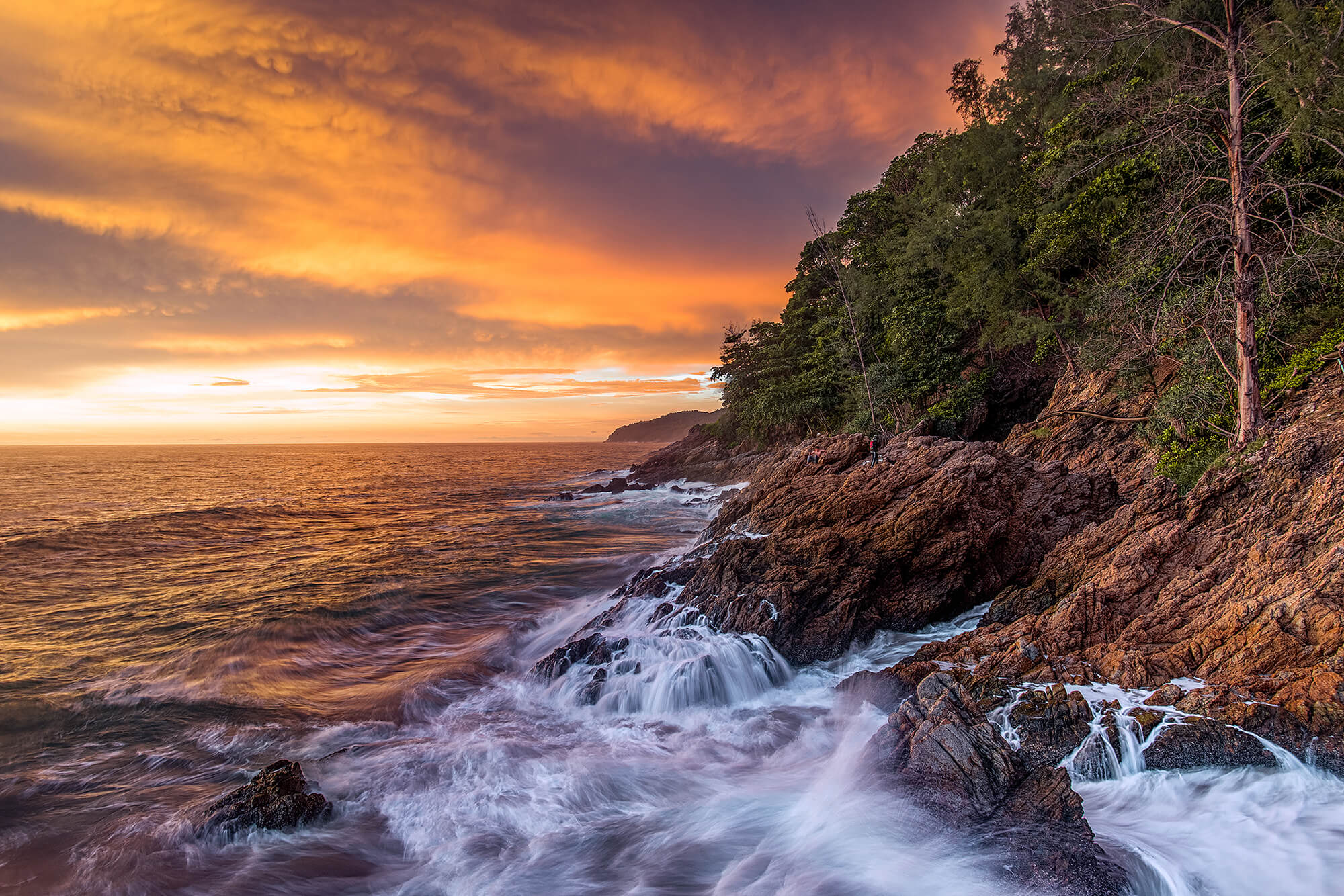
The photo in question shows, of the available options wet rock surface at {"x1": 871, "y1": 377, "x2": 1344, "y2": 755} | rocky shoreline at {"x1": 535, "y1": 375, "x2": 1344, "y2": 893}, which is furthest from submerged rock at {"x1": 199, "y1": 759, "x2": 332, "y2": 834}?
wet rock surface at {"x1": 871, "y1": 377, "x2": 1344, "y2": 755}

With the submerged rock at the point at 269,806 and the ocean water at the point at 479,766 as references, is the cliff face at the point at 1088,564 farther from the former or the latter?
the submerged rock at the point at 269,806

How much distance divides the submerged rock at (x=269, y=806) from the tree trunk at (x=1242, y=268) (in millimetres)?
15993

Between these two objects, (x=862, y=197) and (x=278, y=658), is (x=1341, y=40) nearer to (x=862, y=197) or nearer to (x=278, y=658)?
(x=278, y=658)

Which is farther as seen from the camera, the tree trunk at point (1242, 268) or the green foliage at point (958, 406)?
the green foliage at point (958, 406)

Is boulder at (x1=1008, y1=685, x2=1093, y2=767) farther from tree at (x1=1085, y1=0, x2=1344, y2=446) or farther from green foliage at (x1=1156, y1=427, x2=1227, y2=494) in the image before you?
tree at (x1=1085, y1=0, x2=1344, y2=446)

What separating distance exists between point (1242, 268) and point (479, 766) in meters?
15.5

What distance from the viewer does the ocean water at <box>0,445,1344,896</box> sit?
565 centimetres

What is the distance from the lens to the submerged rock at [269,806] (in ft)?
22.3

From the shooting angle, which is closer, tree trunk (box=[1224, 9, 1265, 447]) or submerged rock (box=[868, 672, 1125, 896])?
submerged rock (box=[868, 672, 1125, 896])

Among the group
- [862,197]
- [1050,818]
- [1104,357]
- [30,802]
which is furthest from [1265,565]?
[862,197]

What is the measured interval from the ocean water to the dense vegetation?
794cm

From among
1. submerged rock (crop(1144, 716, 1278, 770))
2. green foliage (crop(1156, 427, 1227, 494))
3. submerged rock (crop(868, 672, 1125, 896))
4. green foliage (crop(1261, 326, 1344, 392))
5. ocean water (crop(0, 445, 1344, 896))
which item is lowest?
ocean water (crop(0, 445, 1344, 896))

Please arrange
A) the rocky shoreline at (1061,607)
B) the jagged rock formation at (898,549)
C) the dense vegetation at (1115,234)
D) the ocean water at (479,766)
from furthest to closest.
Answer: the jagged rock formation at (898,549) < the dense vegetation at (1115,234) < the rocky shoreline at (1061,607) < the ocean water at (479,766)

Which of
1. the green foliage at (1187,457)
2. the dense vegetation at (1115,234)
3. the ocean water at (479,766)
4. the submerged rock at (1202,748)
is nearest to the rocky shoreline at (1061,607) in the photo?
the submerged rock at (1202,748)
